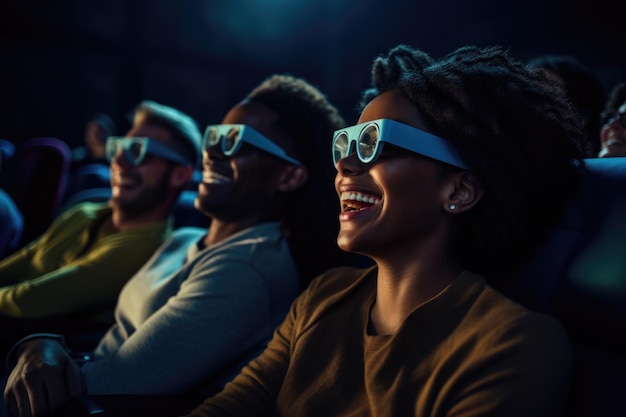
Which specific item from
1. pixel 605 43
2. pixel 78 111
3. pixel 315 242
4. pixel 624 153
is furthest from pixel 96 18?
pixel 624 153

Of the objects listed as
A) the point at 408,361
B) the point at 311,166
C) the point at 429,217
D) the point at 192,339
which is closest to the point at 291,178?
the point at 311,166

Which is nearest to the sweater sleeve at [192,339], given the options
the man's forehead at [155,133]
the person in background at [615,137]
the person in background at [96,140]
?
the person in background at [615,137]

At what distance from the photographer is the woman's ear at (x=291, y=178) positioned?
1998 millimetres

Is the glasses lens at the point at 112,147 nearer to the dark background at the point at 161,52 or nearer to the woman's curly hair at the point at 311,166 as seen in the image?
the woman's curly hair at the point at 311,166

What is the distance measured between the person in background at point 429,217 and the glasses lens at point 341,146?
0.02m

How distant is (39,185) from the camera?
11.9 ft

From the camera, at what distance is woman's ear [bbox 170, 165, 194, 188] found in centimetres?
263

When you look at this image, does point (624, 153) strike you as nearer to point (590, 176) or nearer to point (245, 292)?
point (590, 176)

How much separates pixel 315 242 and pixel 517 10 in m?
4.26

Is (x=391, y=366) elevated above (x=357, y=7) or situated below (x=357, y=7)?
below

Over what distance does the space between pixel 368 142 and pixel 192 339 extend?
2.35ft

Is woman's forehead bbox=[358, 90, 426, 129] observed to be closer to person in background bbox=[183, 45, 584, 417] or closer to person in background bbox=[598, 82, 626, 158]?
person in background bbox=[183, 45, 584, 417]

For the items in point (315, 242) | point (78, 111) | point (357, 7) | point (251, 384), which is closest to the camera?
point (251, 384)

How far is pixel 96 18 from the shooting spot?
25.2 feet
